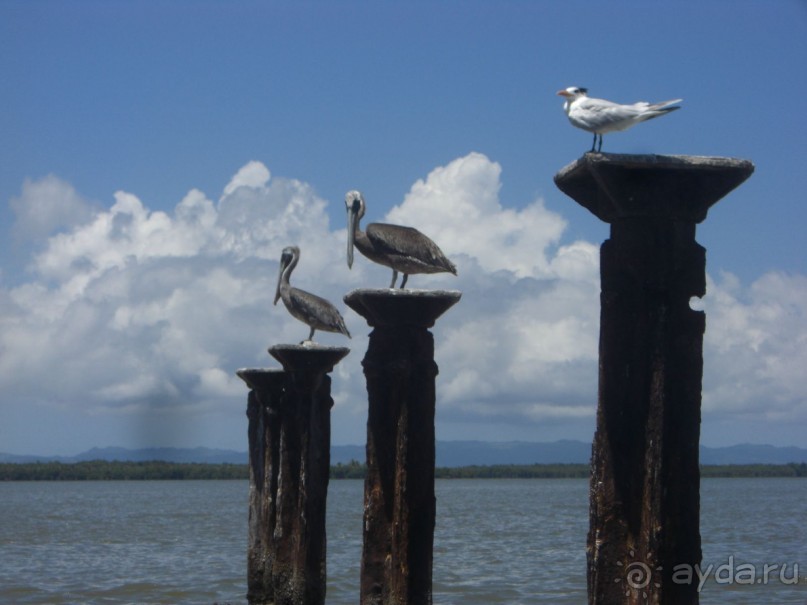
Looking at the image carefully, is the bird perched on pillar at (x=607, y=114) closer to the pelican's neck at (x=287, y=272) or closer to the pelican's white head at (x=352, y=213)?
the pelican's white head at (x=352, y=213)

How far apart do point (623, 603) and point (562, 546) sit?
24.9 metres

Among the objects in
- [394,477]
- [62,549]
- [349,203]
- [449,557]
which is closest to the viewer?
[394,477]

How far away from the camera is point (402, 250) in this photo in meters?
9.67

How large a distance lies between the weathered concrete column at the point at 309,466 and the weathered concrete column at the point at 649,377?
5.97 m

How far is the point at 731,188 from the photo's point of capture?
528 centimetres

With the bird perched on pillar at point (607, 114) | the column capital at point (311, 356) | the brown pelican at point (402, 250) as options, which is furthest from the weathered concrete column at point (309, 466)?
the bird perched on pillar at point (607, 114)

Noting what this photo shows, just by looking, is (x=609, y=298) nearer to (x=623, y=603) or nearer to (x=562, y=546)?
(x=623, y=603)

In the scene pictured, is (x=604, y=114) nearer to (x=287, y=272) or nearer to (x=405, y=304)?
(x=405, y=304)

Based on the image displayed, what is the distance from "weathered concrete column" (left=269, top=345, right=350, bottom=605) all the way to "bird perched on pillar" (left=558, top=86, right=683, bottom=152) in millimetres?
5674

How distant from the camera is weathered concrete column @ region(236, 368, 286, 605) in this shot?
40.0ft

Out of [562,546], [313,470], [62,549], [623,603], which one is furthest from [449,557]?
[623,603]

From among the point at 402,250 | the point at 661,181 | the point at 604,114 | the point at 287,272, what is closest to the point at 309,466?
the point at 402,250

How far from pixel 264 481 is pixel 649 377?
26.3ft

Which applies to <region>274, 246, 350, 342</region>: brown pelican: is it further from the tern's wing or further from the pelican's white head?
the tern's wing
